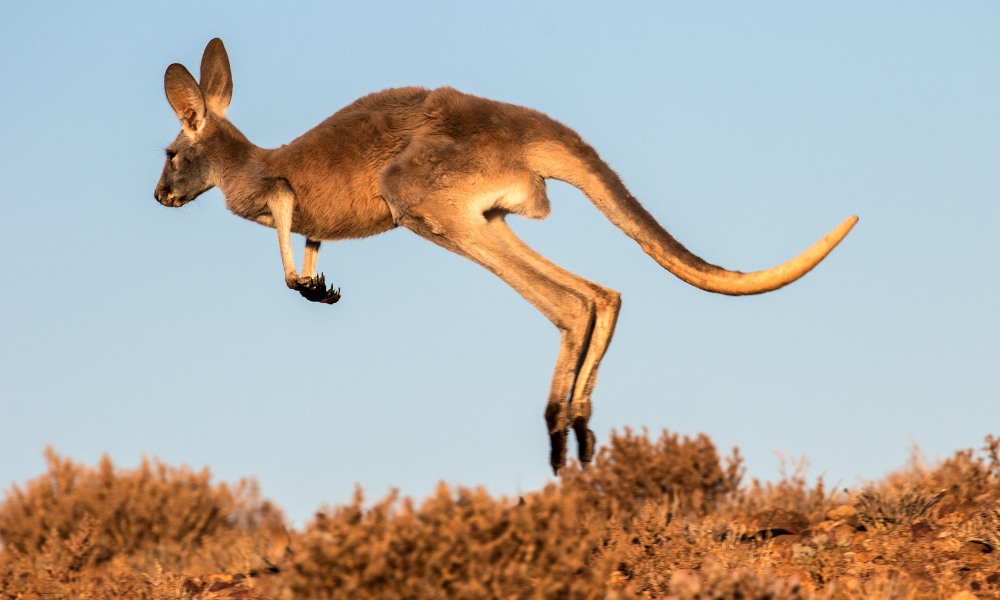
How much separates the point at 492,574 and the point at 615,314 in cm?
293

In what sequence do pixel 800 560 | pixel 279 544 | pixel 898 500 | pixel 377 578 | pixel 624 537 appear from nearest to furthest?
pixel 377 578, pixel 800 560, pixel 624 537, pixel 898 500, pixel 279 544

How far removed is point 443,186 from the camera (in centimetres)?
741

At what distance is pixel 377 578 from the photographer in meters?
4.17

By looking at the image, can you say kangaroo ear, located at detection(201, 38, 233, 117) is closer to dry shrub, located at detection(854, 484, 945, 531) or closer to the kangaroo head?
the kangaroo head

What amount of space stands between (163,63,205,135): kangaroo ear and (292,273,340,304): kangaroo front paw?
1548 millimetres

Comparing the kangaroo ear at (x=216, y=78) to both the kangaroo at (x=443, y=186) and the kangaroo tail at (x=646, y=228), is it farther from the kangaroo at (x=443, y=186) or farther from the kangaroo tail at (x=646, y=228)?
the kangaroo tail at (x=646, y=228)

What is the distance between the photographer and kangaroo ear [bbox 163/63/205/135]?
27.2 feet

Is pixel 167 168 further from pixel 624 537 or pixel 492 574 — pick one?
pixel 492 574

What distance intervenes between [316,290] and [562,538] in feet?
12.0

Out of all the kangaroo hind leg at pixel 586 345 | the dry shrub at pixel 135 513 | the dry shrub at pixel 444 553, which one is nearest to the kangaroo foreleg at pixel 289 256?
the kangaroo hind leg at pixel 586 345

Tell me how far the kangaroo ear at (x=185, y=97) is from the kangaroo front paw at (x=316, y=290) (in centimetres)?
155

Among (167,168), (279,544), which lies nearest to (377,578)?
(279,544)

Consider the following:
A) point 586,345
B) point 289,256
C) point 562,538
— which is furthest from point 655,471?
point 562,538

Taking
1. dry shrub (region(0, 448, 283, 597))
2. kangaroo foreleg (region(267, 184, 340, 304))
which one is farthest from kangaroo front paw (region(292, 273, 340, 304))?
dry shrub (region(0, 448, 283, 597))
